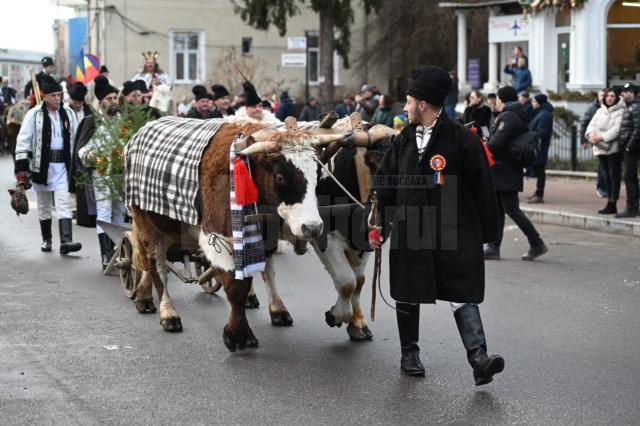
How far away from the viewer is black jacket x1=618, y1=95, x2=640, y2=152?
15203 millimetres

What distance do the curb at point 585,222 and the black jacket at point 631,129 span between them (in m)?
1.06

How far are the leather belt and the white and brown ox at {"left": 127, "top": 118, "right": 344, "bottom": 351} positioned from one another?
4.31 meters

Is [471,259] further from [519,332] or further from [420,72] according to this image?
[519,332]

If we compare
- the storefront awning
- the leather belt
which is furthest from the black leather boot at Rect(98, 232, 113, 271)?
the storefront awning

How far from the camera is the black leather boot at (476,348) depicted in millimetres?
6805

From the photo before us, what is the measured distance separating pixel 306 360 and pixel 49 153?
600 cm

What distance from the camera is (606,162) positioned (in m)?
16.5

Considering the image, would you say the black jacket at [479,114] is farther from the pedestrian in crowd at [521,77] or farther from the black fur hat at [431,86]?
the black fur hat at [431,86]

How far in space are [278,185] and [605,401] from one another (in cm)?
254

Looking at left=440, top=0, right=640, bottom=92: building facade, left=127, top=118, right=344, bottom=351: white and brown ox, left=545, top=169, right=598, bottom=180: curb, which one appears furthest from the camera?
left=440, top=0, right=640, bottom=92: building facade

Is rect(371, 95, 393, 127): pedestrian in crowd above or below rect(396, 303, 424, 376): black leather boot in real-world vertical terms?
above

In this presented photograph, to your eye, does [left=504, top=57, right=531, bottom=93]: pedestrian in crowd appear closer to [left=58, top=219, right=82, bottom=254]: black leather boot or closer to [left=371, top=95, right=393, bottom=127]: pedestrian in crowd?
[left=371, top=95, right=393, bottom=127]: pedestrian in crowd

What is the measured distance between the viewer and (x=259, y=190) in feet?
25.9

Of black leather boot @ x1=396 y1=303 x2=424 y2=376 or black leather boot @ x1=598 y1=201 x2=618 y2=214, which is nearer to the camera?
black leather boot @ x1=396 y1=303 x2=424 y2=376
